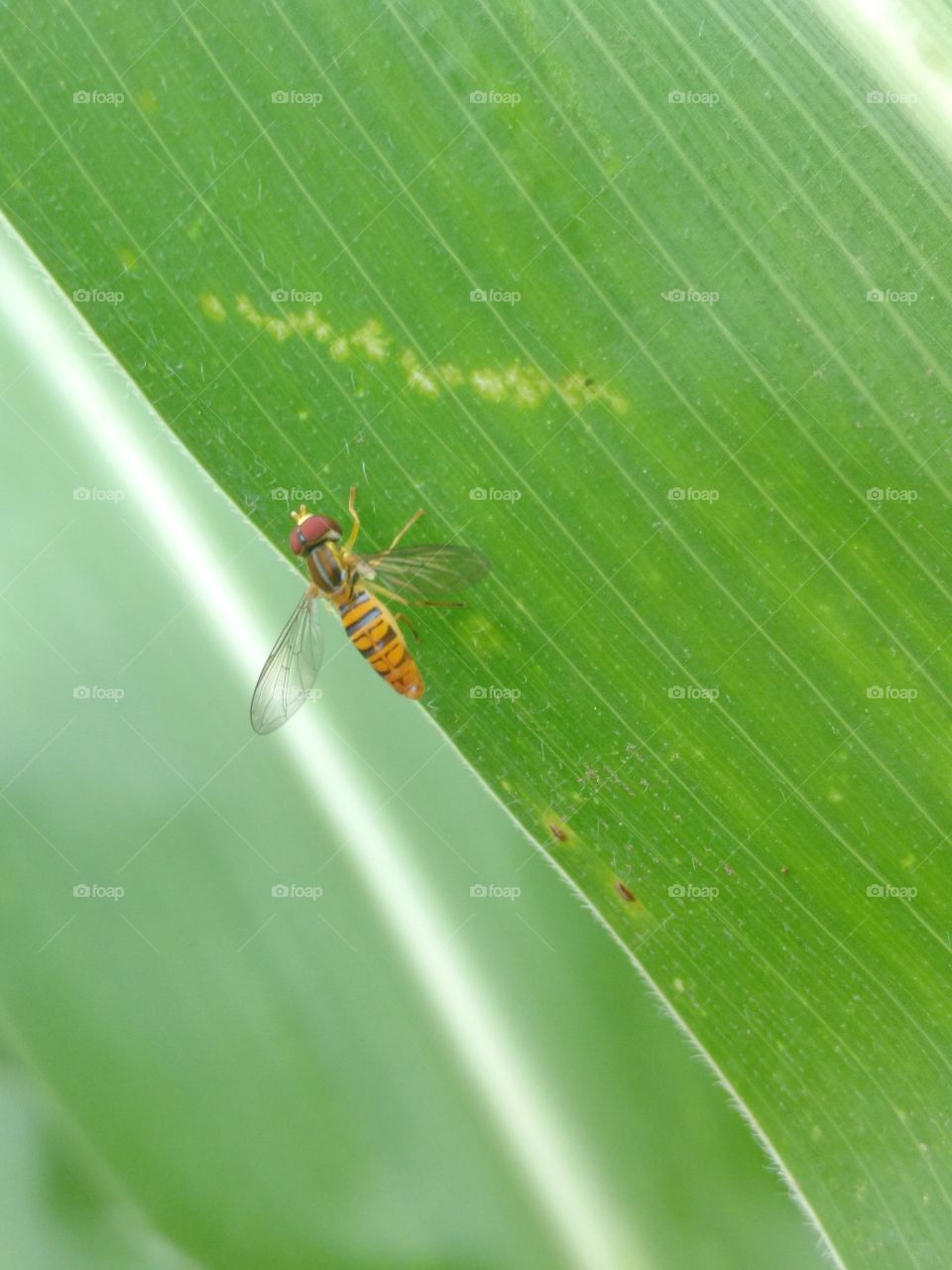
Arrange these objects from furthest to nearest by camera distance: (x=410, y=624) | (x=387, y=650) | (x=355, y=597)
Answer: (x=410, y=624) < (x=355, y=597) < (x=387, y=650)

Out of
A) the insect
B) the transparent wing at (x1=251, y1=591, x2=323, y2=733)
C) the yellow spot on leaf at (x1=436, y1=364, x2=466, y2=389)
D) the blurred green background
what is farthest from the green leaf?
the transparent wing at (x1=251, y1=591, x2=323, y2=733)

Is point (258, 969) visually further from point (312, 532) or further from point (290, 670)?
point (312, 532)

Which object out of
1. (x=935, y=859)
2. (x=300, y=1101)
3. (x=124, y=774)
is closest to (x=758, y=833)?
(x=935, y=859)

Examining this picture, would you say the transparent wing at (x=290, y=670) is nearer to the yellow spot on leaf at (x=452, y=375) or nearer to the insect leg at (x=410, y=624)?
the insect leg at (x=410, y=624)

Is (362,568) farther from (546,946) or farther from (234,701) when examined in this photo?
(546,946)

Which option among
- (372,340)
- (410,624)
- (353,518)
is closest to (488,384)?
(372,340)

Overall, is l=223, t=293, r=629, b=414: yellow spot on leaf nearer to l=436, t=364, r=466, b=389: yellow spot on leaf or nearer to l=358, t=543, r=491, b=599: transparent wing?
l=436, t=364, r=466, b=389: yellow spot on leaf

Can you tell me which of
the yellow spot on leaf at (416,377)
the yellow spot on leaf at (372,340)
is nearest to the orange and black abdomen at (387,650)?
the yellow spot on leaf at (416,377)
